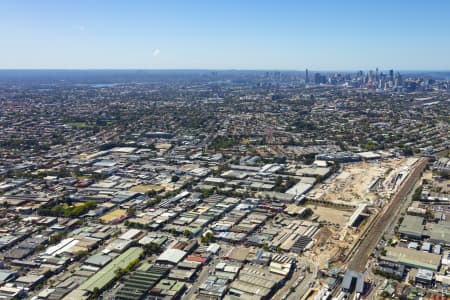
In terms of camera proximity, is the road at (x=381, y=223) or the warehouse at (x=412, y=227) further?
the warehouse at (x=412, y=227)

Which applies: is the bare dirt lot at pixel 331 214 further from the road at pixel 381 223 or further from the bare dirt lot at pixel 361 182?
the road at pixel 381 223

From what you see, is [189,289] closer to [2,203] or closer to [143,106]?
[2,203]

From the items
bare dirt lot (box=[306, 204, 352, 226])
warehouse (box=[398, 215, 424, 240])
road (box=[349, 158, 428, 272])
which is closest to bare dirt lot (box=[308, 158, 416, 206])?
road (box=[349, 158, 428, 272])

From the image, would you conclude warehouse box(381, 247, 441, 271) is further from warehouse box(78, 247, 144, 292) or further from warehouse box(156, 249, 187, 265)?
warehouse box(78, 247, 144, 292)

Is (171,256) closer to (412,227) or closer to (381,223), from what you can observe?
(381,223)

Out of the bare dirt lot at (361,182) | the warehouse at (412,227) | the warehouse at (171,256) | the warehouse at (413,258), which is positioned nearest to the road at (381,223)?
the bare dirt lot at (361,182)

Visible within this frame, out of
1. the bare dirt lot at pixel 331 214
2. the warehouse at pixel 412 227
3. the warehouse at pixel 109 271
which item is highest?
the warehouse at pixel 412 227

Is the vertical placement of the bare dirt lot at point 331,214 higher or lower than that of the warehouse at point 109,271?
higher

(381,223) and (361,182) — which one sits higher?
(361,182)

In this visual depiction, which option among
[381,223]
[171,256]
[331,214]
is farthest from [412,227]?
[171,256]
